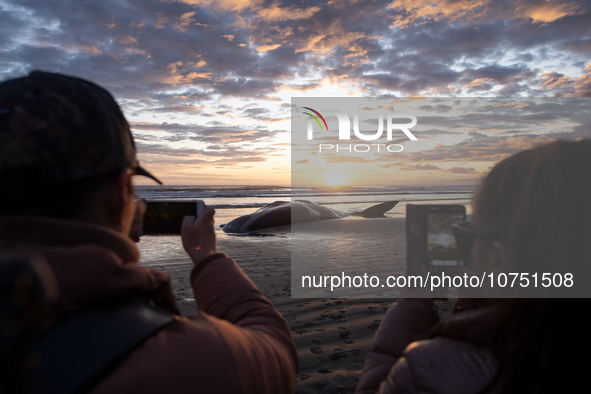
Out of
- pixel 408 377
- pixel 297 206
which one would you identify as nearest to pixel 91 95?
pixel 408 377

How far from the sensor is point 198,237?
1.57m

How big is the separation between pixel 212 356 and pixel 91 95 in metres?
0.82

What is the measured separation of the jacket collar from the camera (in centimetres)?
77

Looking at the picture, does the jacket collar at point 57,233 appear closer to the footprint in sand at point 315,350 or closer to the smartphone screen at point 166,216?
the smartphone screen at point 166,216

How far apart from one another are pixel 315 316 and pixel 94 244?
3.27 metres

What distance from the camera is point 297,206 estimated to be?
12.5m

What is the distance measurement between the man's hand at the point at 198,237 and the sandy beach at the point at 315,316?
5.34ft

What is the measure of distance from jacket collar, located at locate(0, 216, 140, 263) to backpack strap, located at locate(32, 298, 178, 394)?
18 cm

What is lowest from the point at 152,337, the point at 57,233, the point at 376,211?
the point at 376,211

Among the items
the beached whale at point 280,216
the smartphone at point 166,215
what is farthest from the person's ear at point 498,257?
the beached whale at point 280,216

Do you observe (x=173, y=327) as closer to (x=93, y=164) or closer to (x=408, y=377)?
(x=93, y=164)

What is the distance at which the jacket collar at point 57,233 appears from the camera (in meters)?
0.77

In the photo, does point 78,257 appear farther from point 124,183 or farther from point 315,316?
point 315,316

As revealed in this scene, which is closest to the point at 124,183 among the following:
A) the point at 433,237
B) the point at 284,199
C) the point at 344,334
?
the point at 433,237
